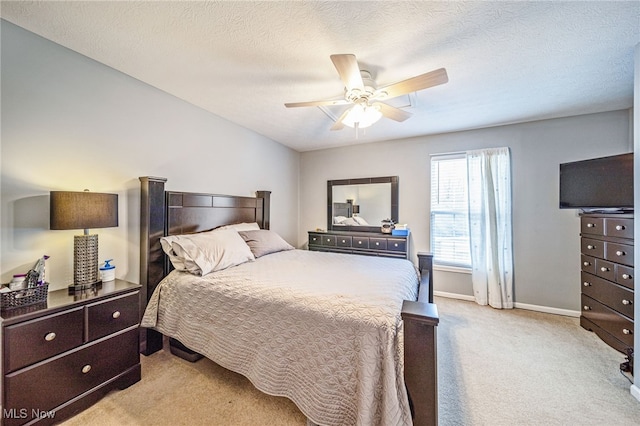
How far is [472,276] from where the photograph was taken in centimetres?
347

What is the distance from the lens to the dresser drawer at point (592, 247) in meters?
2.48

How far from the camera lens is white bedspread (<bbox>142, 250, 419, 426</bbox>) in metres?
1.19

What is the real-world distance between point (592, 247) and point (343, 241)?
2.90 metres

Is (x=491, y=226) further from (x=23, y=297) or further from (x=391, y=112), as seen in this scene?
(x=23, y=297)

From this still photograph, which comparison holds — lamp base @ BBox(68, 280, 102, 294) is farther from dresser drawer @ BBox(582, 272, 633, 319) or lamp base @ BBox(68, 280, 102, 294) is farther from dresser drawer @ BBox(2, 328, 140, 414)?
dresser drawer @ BBox(582, 272, 633, 319)

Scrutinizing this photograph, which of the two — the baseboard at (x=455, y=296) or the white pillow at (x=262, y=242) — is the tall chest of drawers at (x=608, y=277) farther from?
the white pillow at (x=262, y=242)

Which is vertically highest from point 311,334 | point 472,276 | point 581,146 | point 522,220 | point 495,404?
point 581,146

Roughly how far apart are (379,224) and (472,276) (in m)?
1.53

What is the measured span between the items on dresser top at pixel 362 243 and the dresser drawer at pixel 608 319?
196 cm

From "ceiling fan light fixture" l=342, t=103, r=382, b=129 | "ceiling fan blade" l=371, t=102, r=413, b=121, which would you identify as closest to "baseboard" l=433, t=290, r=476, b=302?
"ceiling fan blade" l=371, t=102, r=413, b=121

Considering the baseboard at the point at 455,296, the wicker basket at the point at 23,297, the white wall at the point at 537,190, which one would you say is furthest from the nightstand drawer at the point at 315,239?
the wicker basket at the point at 23,297

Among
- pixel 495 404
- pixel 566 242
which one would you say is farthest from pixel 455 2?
pixel 566 242

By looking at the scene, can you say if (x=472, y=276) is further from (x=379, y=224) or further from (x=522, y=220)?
(x=379, y=224)

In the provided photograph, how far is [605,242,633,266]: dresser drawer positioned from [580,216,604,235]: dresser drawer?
180mm
